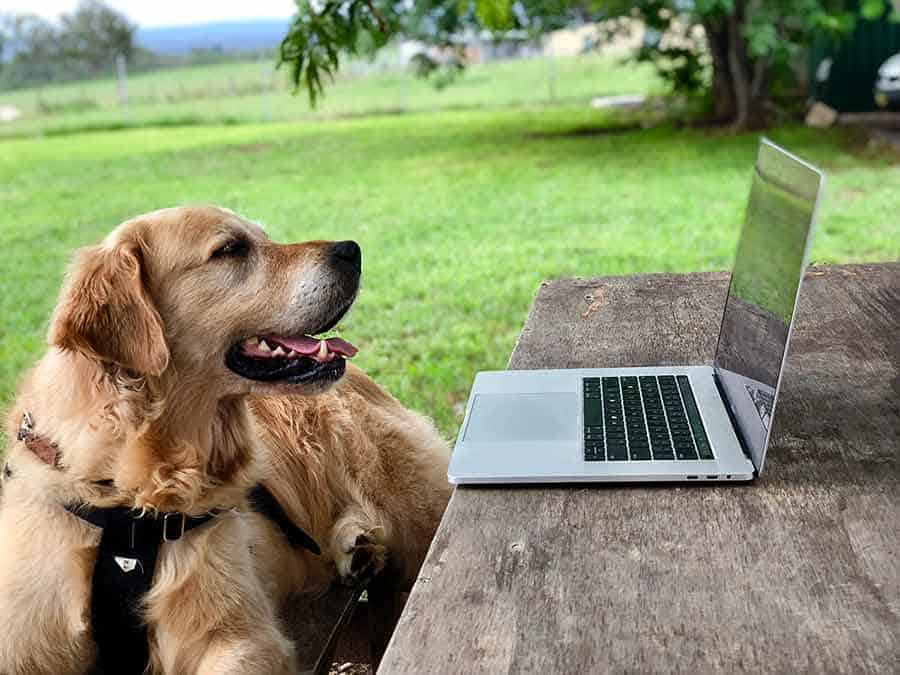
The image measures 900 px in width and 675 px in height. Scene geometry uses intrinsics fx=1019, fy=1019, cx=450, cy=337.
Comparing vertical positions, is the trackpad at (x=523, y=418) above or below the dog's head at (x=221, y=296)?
below

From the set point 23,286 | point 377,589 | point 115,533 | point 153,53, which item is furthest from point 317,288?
point 153,53

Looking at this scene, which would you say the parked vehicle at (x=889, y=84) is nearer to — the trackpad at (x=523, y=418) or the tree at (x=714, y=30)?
the tree at (x=714, y=30)

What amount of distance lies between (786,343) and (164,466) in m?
1.19

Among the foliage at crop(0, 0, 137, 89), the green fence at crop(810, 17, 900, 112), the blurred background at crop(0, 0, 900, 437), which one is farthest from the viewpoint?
the foliage at crop(0, 0, 137, 89)

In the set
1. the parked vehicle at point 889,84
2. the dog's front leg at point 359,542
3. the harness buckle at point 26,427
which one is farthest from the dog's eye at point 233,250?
the parked vehicle at point 889,84

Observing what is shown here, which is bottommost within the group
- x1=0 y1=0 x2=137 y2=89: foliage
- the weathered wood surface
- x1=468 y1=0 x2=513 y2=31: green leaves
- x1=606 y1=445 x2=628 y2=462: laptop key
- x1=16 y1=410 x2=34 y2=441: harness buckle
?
x1=0 y1=0 x2=137 y2=89: foliage

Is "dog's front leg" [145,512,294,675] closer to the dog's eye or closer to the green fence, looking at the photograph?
the dog's eye

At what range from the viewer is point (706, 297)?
264cm

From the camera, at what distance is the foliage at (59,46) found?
1294 inches

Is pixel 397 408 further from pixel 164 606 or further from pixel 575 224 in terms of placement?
pixel 575 224

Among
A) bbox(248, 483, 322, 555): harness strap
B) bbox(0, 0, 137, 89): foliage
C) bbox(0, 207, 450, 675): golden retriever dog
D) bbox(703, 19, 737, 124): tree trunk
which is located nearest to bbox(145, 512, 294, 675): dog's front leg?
bbox(0, 207, 450, 675): golden retriever dog

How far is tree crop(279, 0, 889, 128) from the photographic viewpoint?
11.6 m

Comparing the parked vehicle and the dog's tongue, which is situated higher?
the dog's tongue

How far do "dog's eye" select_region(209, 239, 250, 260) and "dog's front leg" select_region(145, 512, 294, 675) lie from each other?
567 millimetres
